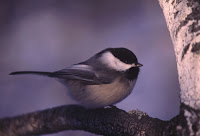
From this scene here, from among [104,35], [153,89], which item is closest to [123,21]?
[104,35]

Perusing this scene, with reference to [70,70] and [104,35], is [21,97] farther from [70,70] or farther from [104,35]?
[104,35]

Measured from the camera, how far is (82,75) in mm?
1089

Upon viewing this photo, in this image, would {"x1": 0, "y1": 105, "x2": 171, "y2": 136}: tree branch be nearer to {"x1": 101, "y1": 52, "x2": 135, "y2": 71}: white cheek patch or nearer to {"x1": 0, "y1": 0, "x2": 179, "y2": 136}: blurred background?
{"x1": 101, "y1": 52, "x2": 135, "y2": 71}: white cheek patch

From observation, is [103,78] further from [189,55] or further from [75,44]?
[75,44]

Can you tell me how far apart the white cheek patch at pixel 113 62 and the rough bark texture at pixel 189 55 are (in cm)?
33

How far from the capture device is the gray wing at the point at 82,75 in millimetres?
1068

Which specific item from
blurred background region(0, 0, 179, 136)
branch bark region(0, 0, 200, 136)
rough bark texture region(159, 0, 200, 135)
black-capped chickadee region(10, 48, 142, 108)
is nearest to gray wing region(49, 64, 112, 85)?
black-capped chickadee region(10, 48, 142, 108)

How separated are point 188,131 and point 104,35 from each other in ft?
4.16

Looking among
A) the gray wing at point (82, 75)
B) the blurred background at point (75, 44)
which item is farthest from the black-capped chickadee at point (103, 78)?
the blurred background at point (75, 44)

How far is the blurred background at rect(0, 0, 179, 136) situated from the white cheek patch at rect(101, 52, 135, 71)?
284 mm

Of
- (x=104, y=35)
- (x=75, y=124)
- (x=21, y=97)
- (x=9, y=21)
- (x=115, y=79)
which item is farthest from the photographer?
(x=104, y=35)

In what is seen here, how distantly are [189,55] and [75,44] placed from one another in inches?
49.5

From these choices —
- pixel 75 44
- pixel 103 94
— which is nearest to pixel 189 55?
pixel 103 94

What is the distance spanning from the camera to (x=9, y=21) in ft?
5.59
